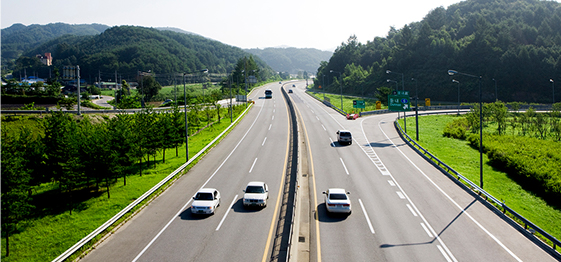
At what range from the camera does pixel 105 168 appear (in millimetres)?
30625

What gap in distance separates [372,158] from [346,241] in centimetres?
1998

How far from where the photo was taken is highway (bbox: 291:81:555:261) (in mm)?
18188

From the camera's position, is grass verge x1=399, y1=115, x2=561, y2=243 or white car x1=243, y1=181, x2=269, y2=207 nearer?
white car x1=243, y1=181, x2=269, y2=207

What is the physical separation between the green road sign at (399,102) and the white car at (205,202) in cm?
3865

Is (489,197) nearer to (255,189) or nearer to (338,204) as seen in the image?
(338,204)

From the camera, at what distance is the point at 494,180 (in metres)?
34.5

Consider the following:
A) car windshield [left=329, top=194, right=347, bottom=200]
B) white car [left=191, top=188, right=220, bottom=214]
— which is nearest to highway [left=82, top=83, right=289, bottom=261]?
white car [left=191, top=188, right=220, bottom=214]

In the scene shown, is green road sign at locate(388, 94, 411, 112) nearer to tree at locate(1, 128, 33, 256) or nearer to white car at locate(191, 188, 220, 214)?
white car at locate(191, 188, 220, 214)

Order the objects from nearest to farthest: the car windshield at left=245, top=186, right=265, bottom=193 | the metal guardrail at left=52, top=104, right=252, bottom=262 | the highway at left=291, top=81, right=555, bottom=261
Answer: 1. the metal guardrail at left=52, top=104, right=252, bottom=262
2. the highway at left=291, top=81, right=555, bottom=261
3. the car windshield at left=245, top=186, right=265, bottom=193

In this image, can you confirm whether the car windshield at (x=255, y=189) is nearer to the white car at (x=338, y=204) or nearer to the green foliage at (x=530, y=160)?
the white car at (x=338, y=204)

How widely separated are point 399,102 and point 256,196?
38315mm

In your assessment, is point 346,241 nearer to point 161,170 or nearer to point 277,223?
point 277,223

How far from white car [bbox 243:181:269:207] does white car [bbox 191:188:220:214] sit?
83.7 inches

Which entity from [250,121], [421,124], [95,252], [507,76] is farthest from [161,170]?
[507,76]
